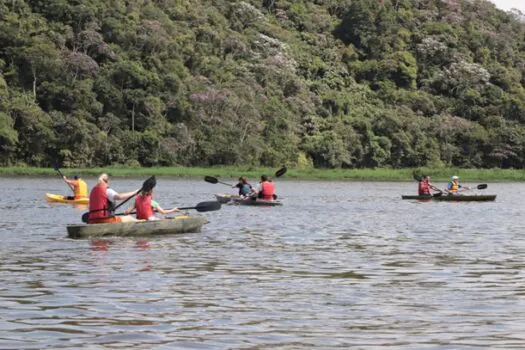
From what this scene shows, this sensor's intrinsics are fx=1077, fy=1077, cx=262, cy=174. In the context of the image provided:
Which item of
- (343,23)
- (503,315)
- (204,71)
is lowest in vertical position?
(503,315)

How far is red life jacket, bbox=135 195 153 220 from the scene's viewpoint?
22.8 m

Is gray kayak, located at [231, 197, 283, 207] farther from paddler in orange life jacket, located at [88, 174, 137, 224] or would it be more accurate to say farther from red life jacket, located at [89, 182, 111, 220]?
red life jacket, located at [89, 182, 111, 220]

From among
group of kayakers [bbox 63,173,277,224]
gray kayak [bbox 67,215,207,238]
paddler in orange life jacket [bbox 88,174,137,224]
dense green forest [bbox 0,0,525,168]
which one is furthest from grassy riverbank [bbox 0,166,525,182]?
paddler in orange life jacket [bbox 88,174,137,224]

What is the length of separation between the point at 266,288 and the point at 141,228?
8317 millimetres

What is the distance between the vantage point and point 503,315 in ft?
39.3

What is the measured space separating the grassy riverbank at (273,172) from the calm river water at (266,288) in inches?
1484

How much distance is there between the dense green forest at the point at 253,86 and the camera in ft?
239

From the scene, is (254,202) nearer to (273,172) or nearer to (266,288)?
(266,288)

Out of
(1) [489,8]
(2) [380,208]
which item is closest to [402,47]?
(1) [489,8]

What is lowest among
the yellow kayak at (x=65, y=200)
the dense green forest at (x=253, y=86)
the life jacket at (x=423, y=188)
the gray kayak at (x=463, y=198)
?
the gray kayak at (x=463, y=198)

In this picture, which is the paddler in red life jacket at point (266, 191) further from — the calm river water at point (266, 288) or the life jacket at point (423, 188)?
the calm river water at point (266, 288)

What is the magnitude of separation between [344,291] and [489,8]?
113m

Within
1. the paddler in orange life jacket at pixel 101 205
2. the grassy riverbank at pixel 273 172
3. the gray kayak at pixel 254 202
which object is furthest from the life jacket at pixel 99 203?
the grassy riverbank at pixel 273 172

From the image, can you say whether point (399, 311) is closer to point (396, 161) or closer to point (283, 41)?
point (396, 161)
